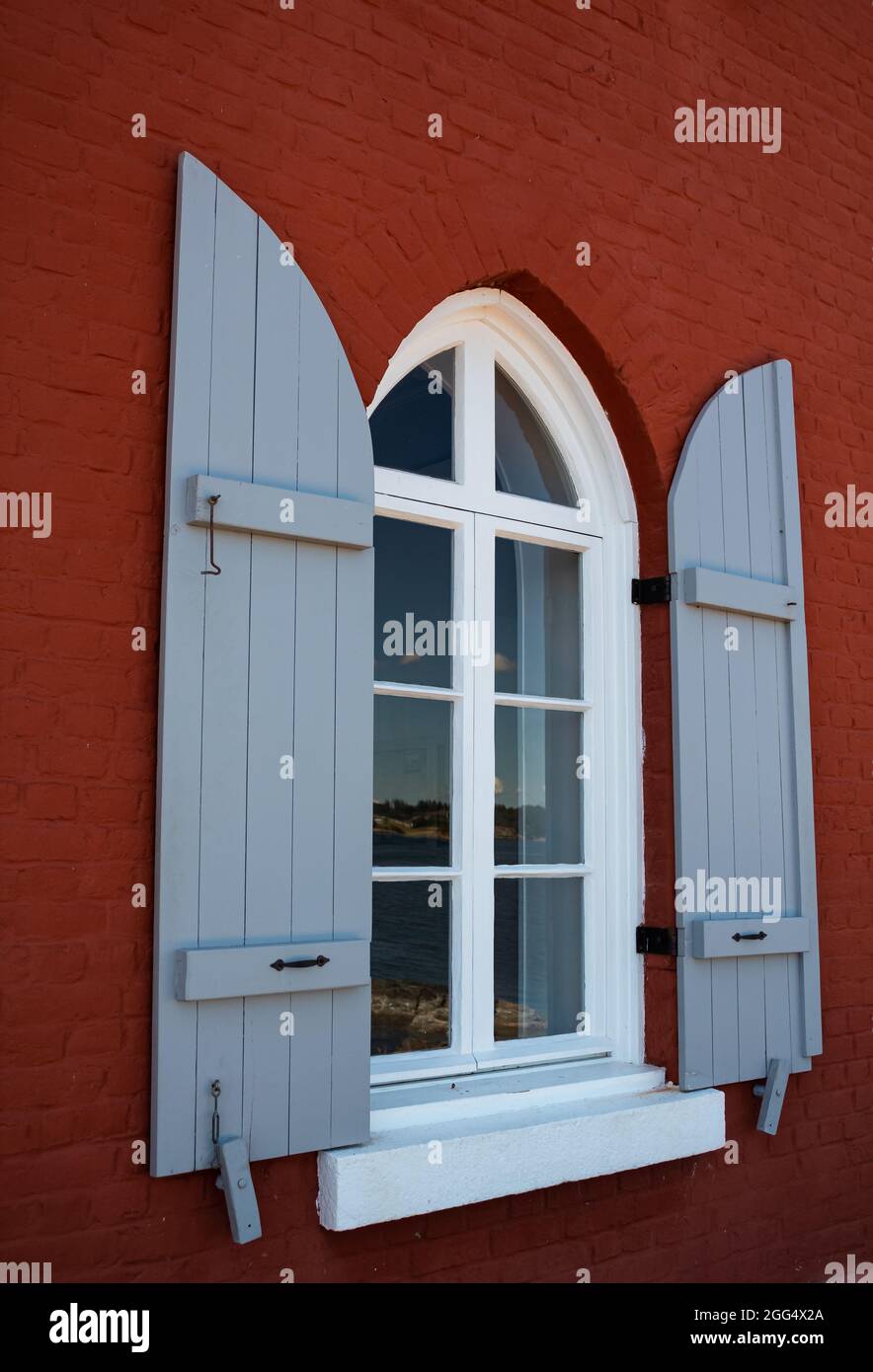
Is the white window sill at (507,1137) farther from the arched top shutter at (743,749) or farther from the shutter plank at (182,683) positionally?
the shutter plank at (182,683)

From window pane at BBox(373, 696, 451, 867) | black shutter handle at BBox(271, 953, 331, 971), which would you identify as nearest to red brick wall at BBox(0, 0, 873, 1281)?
black shutter handle at BBox(271, 953, 331, 971)

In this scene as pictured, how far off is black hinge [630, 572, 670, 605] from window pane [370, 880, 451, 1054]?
3.31ft

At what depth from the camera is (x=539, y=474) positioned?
3484 millimetres

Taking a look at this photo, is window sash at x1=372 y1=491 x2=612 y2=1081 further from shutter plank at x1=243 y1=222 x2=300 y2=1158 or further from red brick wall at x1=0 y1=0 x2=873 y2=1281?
shutter plank at x1=243 y1=222 x2=300 y2=1158

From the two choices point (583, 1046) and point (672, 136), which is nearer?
point (583, 1046)

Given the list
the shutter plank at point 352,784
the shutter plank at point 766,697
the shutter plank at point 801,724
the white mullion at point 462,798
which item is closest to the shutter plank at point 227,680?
the shutter plank at point 352,784

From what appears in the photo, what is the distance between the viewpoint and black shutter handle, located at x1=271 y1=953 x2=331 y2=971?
2449 mm

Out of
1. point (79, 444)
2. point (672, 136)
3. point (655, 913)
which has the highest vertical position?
point (672, 136)

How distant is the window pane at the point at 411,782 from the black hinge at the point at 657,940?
25.4 inches

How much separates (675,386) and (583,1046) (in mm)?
1927

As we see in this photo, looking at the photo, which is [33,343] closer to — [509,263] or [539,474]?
[509,263]

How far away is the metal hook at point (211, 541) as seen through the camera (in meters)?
2.45
